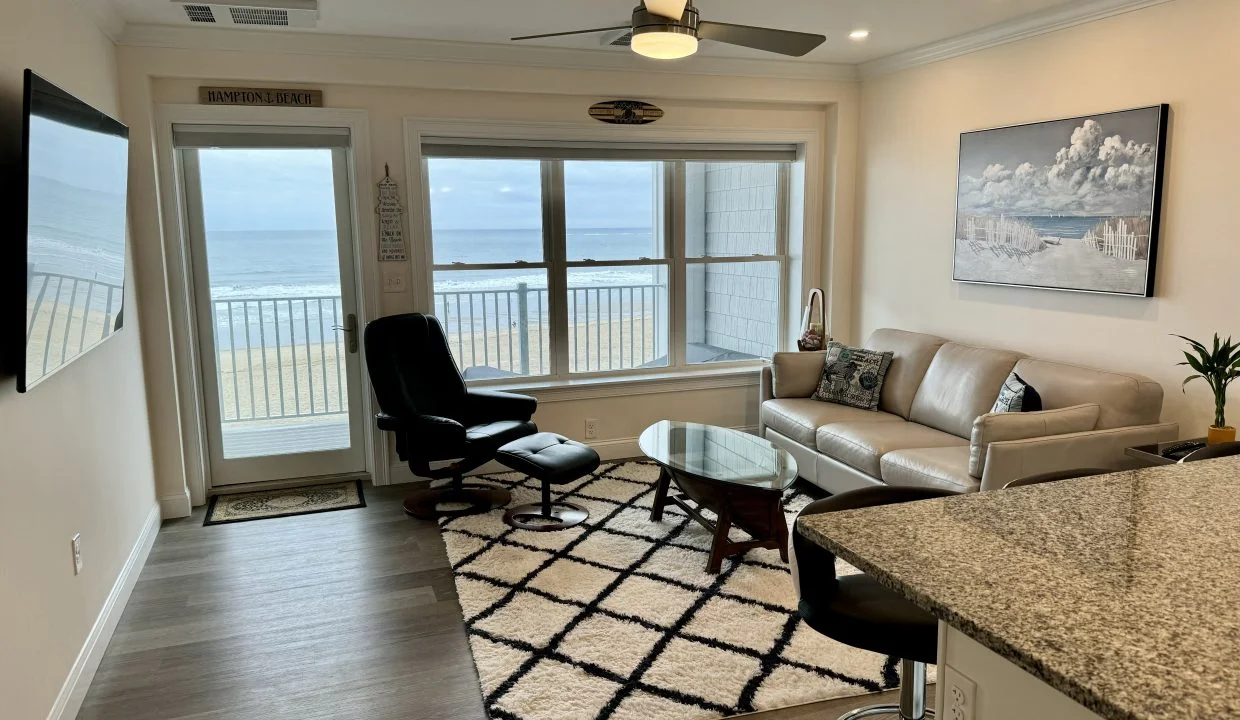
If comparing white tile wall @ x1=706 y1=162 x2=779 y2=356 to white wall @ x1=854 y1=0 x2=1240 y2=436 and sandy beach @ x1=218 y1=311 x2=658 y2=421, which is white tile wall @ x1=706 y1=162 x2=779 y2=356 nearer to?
white wall @ x1=854 y1=0 x2=1240 y2=436

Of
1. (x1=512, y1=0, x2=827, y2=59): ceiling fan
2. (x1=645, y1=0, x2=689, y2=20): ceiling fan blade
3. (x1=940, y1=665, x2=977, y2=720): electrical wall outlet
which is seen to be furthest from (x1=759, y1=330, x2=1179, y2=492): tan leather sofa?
(x1=940, y1=665, x2=977, y2=720): electrical wall outlet

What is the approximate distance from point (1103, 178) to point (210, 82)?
14.1 ft

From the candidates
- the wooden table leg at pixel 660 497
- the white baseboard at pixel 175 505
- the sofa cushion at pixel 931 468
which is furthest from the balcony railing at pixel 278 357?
the sofa cushion at pixel 931 468

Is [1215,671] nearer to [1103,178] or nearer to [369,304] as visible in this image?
[1103,178]

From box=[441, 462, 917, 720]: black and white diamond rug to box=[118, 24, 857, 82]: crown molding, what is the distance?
2481 mm

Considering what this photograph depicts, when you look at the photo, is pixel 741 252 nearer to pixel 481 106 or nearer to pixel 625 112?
pixel 625 112

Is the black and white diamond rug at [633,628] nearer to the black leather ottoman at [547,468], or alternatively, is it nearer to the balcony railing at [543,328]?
the black leather ottoman at [547,468]

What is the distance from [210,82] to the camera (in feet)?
13.4

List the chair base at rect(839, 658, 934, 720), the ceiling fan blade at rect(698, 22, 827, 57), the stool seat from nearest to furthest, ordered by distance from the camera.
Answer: the stool seat
the chair base at rect(839, 658, 934, 720)
the ceiling fan blade at rect(698, 22, 827, 57)

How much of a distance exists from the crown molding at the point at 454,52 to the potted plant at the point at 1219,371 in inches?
110

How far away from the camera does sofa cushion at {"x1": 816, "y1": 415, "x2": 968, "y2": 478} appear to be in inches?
153

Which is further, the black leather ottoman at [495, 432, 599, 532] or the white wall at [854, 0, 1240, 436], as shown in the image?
the black leather ottoman at [495, 432, 599, 532]

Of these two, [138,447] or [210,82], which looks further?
[210,82]

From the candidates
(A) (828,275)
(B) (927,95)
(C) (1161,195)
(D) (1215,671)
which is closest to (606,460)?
(A) (828,275)
